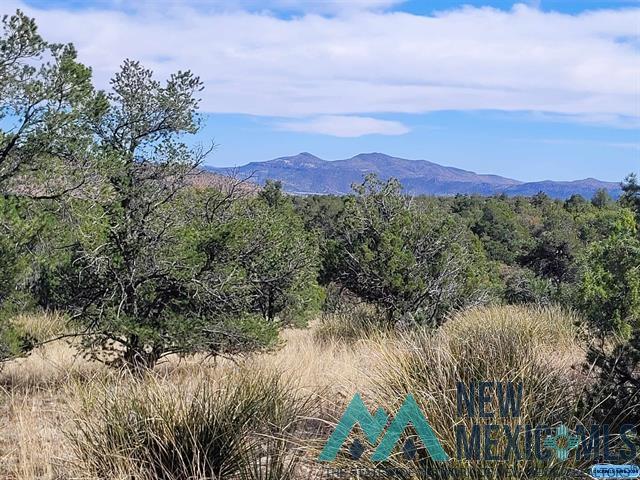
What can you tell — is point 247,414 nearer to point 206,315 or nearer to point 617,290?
point 206,315

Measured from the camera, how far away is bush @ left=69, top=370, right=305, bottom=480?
4.03m

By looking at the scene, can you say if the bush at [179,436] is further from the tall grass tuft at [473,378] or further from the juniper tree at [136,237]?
the juniper tree at [136,237]

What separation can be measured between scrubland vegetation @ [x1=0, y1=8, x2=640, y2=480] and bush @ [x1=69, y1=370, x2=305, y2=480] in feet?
0.05

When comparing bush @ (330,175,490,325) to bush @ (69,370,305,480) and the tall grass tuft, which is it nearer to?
the tall grass tuft

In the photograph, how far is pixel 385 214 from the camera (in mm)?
11773

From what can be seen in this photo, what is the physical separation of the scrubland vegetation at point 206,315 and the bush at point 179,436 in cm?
2

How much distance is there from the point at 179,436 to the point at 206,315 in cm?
358

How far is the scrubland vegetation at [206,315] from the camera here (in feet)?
14.0

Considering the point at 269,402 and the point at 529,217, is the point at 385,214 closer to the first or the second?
the point at 269,402

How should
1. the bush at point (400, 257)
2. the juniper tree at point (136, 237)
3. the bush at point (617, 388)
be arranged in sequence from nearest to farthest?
1. the bush at point (617, 388)
2. the juniper tree at point (136, 237)
3. the bush at point (400, 257)

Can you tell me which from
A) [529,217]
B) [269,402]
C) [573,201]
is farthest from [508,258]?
[269,402]

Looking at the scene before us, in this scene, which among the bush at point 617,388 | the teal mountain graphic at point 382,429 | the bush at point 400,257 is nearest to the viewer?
the teal mountain graphic at point 382,429

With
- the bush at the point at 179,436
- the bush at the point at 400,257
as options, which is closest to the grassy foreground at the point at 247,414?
the bush at the point at 179,436

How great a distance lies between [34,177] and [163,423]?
393cm
